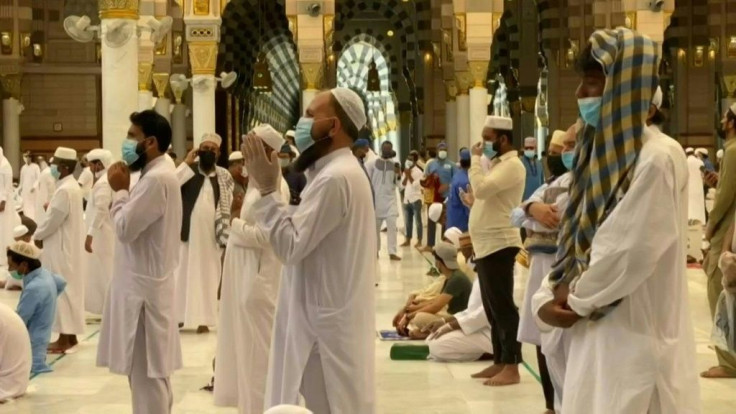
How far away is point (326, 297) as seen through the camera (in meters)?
3.47

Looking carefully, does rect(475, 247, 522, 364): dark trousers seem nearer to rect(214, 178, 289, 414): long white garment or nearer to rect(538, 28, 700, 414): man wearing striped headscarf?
Result: rect(214, 178, 289, 414): long white garment

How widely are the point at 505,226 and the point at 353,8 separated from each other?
77.4ft

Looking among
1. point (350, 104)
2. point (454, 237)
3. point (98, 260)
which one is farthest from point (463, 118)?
point (350, 104)

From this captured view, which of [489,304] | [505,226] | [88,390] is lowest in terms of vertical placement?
[88,390]

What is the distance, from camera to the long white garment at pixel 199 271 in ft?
27.5

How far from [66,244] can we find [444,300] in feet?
8.02

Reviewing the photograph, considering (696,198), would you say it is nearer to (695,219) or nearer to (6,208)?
(695,219)

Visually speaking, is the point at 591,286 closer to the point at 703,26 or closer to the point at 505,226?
the point at 505,226

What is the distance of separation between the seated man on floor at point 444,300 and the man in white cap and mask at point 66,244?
2.08m

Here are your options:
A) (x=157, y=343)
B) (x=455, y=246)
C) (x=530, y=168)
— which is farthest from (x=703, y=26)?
(x=157, y=343)

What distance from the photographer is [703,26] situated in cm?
2312

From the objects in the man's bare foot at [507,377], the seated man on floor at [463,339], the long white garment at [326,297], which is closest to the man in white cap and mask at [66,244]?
the seated man on floor at [463,339]

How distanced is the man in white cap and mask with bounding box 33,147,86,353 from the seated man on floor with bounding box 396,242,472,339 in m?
2.08

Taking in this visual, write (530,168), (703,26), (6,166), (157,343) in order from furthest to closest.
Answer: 1. (703,26)
2. (6,166)
3. (530,168)
4. (157,343)
